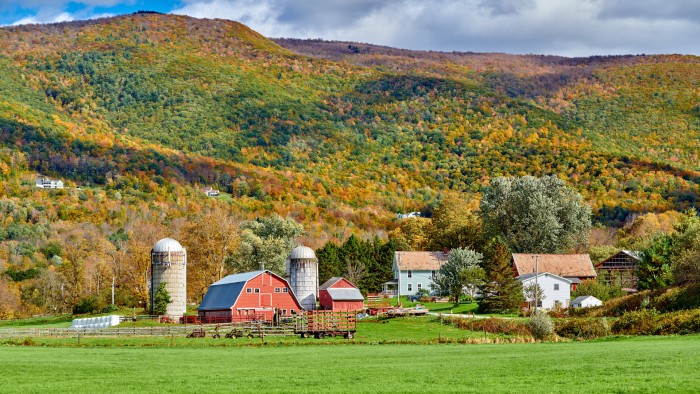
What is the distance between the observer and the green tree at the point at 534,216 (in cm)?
11356

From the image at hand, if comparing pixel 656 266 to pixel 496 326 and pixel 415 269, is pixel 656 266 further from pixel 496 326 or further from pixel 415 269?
→ pixel 415 269

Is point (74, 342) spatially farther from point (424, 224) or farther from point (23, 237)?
point (23, 237)

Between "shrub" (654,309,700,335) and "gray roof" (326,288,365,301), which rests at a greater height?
"gray roof" (326,288,365,301)

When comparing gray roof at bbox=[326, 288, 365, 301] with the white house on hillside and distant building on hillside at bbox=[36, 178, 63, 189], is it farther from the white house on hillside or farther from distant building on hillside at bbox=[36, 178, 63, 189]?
distant building on hillside at bbox=[36, 178, 63, 189]

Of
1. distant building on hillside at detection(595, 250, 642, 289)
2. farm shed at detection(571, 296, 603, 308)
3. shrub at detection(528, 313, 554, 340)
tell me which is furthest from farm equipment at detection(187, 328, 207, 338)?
distant building on hillside at detection(595, 250, 642, 289)

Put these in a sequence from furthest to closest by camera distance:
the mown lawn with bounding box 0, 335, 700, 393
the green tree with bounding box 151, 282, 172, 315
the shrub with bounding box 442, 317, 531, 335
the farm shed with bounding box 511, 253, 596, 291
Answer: the farm shed with bounding box 511, 253, 596, 291 < the green tree with bounding box 151, 282, 172, 315 < the shrub with bounding box 442, 317, 531, 335 < the mown lawn with bounding box 0, 335, 700, 393

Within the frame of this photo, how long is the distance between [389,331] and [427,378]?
39780 mm

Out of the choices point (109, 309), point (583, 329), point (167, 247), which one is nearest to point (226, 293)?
point (167, 247)

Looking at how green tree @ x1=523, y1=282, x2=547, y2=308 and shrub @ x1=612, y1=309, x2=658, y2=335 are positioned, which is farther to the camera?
green tree @ x1=523, y1=282, x2=547, y2=308

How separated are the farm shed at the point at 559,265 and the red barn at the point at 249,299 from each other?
27534 millimetres

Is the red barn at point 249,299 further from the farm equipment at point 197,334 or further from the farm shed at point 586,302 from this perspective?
the farm shed at point 586,302

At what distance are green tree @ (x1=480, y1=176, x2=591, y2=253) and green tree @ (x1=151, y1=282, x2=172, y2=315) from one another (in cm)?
4267

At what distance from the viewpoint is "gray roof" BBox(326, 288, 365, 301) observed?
95581mm

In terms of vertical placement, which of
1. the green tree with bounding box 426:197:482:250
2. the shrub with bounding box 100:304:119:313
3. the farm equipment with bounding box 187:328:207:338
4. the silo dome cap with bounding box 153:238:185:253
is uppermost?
the green tree with bounding box 426:197:482:250
